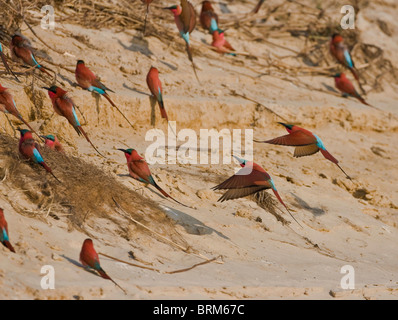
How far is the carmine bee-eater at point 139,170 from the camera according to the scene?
5785 mm

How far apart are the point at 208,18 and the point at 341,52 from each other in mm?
1647

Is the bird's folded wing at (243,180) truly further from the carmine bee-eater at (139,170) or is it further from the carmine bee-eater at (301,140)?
the carmine bee-eater at (301,140)

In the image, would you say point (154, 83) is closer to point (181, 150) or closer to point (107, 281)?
point (181, 150)

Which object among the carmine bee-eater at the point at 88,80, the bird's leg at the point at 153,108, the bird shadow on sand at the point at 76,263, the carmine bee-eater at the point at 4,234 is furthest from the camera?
the bird's leg at the point at 153,108

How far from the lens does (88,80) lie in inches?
271

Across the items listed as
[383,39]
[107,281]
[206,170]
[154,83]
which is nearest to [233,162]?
[206,170]

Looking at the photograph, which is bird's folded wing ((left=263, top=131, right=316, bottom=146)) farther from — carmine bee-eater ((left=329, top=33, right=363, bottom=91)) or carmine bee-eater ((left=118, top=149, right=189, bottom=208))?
carmine bee-eater ((left=329, top=33, right=363, bottom=91))

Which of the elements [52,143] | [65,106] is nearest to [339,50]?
[65,106]

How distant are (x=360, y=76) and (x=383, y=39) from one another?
3.15 ft

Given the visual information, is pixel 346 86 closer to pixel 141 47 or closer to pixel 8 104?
pixel 141 47

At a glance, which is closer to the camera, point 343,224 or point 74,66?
point 343,224

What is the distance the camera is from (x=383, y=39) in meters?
10.4

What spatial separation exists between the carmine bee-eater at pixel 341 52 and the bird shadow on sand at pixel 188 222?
4263 mm

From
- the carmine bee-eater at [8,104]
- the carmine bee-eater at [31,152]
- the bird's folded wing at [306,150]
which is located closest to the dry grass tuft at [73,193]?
the carmine bee-eater at [31,152]
